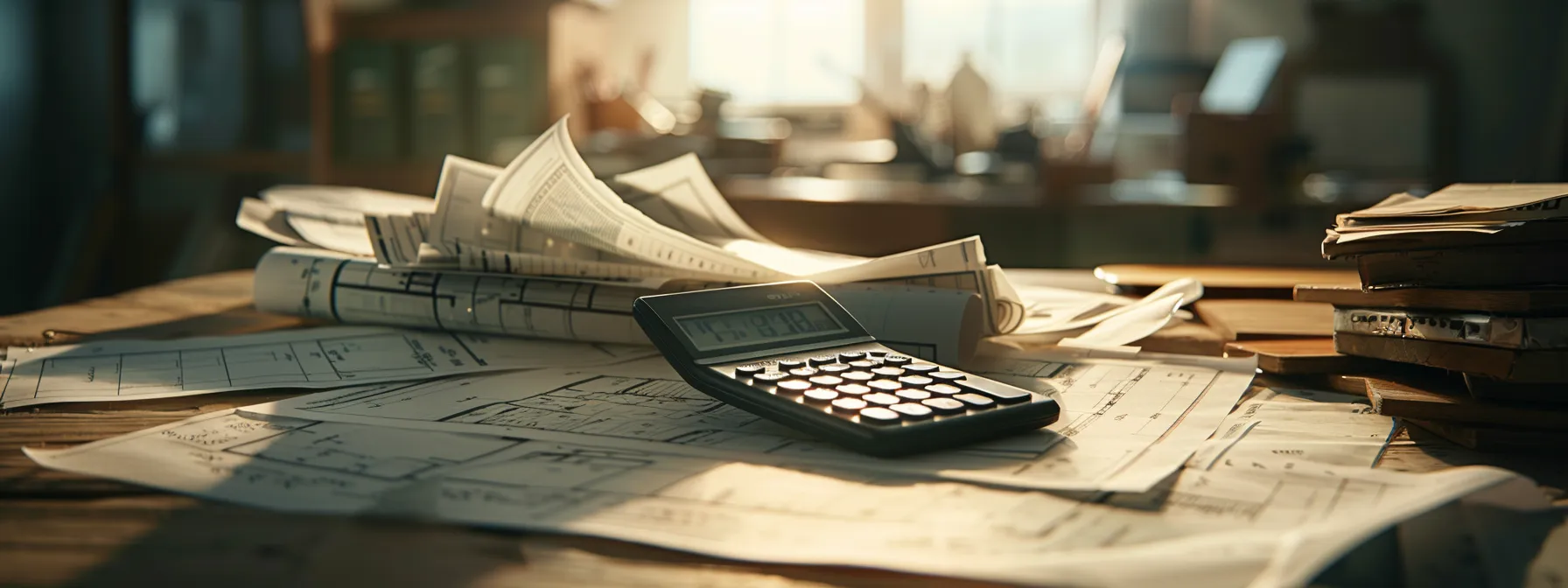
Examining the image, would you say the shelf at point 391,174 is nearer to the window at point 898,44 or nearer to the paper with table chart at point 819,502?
the paper with table chart at point 819,502

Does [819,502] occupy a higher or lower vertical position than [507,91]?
lower

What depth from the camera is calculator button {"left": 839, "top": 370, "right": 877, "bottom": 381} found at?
1.29ft

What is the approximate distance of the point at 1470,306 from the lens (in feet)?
1.25

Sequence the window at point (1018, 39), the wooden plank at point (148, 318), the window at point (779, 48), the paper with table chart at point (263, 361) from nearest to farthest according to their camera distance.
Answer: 1. the paper with table chart at point (263, 361)
2. the wooden plank at point (148, 318)
3. the window at point (1018, 39)
4. the window at point (779, 48)

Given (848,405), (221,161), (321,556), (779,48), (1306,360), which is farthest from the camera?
(779,48)

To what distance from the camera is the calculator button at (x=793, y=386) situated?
1.23ft

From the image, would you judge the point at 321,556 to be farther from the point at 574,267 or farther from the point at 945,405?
the point at 574,267

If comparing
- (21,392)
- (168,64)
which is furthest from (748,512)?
(168,64)

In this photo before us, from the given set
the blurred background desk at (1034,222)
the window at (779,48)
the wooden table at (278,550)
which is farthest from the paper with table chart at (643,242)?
the window at (779,48)

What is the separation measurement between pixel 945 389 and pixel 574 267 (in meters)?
0.25

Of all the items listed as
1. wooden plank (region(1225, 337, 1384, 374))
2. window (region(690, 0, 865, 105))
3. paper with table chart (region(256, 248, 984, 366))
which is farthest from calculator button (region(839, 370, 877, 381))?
window (region(690, 0, 865, 105))

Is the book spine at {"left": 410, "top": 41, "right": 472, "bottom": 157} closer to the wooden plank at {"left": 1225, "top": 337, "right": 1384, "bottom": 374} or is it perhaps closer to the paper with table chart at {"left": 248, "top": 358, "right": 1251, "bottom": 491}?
the paper with table chart at {"left": 248, "top": 358, "right": 1251, "bottom": 491}

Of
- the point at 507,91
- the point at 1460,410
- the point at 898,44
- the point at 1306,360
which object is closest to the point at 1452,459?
the point at 1460,410

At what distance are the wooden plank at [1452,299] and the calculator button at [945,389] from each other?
183mm
